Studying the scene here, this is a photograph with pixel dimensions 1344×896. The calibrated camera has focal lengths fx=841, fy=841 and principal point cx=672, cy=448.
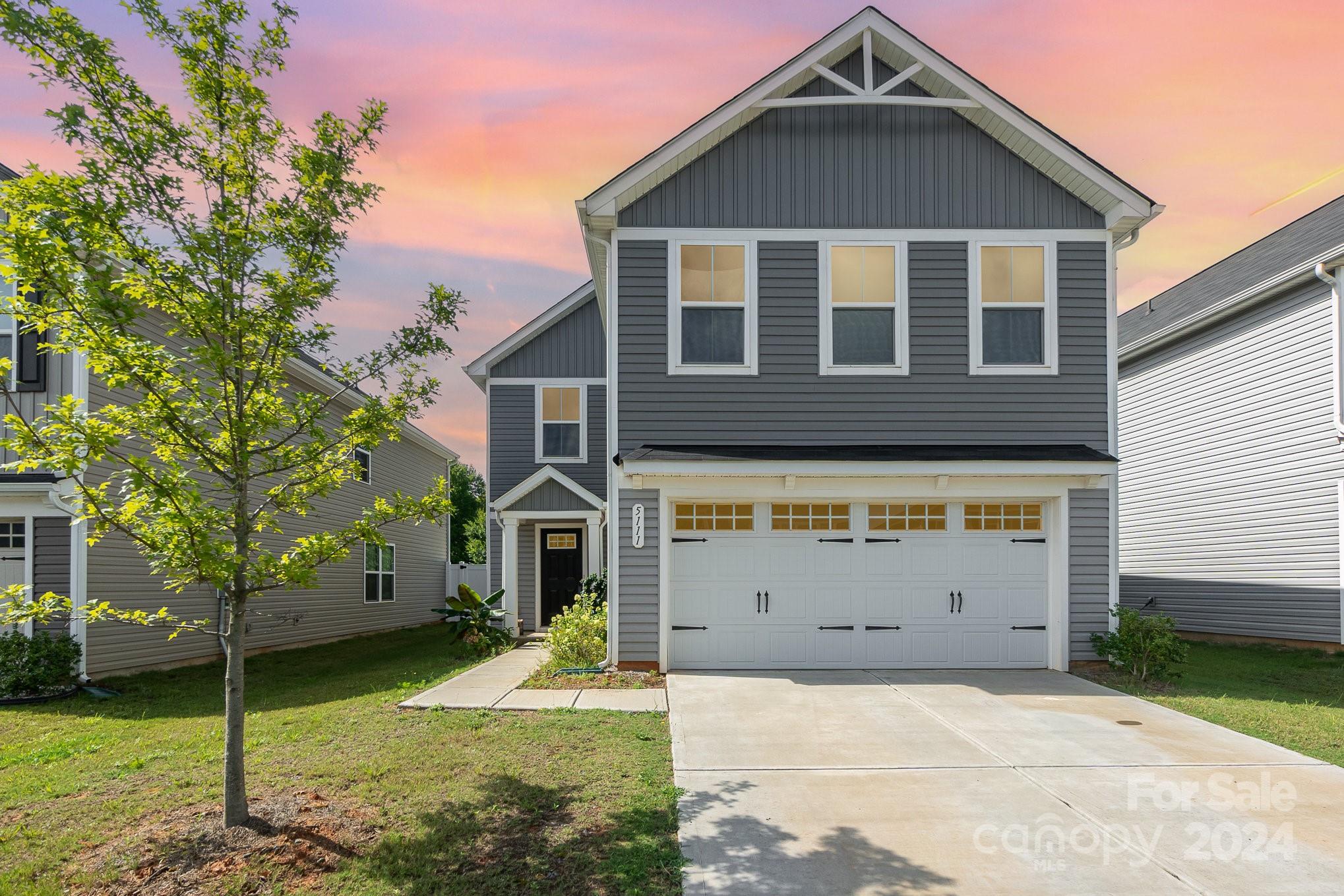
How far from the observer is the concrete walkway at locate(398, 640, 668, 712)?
28.7 feet

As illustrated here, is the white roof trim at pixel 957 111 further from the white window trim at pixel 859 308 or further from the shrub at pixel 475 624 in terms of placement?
the shrub at pixel 475 624

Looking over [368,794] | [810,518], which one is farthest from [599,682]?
[368,794]

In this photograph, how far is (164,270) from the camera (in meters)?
5.16

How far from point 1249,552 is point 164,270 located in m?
17.8

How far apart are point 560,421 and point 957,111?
10217 millimetres

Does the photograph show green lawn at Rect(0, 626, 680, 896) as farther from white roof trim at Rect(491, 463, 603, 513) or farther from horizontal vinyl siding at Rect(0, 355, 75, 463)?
white roof trim at Rect(491, 463, 603, 513)

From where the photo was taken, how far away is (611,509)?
1096 centimetres

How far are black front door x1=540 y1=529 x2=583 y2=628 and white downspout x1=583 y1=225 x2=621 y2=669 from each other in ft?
22.8

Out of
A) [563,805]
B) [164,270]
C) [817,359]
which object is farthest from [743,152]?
Result: [563,805]

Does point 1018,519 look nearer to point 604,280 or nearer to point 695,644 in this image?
point 695,644

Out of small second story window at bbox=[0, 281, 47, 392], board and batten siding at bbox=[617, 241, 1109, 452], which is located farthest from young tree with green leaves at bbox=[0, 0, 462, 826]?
small second story window at bbox=[0, 281, 47, 392]

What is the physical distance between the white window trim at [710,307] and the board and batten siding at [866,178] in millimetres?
403

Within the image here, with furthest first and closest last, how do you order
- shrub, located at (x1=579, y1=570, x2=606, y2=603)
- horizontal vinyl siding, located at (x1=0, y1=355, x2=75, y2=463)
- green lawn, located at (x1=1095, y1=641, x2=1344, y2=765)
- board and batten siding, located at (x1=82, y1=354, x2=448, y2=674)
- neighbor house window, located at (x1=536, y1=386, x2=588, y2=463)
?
1. neighbor house window, located at (x1=536, y1=386, x2=588, y2=463)
2. shrub, located at (x1=579, y1=570, x2=606, y2=603)
3. board and batten siding, located at (x1=82, y1=354, x2=448, y2=674)
4. horizontal vinyl siding, located at (x1=0, y1=355, x2=75, y2=463)
5. green lawn, located at (x1=1095, y1=641, x2=1344, y2=765)

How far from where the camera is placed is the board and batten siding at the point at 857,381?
10930 mm
